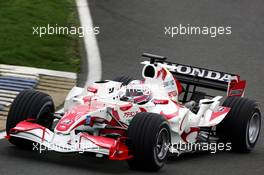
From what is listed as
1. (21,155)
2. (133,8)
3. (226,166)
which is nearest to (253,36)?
(133,8)

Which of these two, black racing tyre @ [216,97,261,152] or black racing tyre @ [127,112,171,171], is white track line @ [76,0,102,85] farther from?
black racing tyre @ [127,112,171,171]

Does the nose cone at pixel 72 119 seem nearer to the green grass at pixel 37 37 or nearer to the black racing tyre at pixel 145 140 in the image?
the black racing tyre at pixel 145 140

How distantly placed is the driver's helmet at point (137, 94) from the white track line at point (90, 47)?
144 inches

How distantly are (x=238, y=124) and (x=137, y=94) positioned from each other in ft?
5.52

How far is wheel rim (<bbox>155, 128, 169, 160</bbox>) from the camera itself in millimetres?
11773

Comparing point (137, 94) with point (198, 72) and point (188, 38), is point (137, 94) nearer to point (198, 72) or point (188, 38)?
point (198, 72)

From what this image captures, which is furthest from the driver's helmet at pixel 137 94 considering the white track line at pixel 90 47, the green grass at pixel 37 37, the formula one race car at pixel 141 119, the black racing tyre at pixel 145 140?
the green grass at pixel 37 37

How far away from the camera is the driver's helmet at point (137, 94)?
41.7 ft

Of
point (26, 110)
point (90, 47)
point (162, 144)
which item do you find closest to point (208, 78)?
point (162, 144)

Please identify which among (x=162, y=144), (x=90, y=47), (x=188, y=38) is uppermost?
(x=188, y=38)

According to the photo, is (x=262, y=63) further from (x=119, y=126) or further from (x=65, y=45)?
(x=119, y=126)

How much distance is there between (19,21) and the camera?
62.4ft

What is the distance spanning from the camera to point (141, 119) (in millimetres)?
11594

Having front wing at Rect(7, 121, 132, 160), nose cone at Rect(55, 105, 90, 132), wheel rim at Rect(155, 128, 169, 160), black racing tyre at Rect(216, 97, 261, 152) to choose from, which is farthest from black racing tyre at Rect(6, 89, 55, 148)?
black racing tyre at Rect(216, 97, 261, 152)
